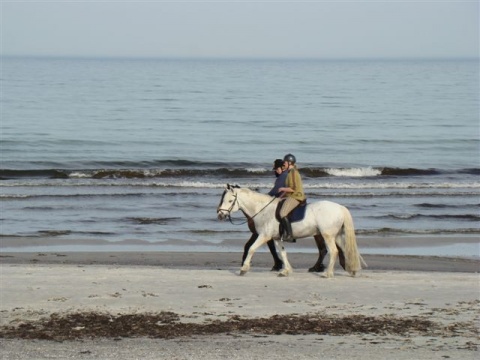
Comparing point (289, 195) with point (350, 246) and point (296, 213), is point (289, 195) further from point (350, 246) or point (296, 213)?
point (350, 246)

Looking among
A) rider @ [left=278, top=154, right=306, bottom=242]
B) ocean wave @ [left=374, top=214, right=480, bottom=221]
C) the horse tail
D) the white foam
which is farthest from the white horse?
the white foam

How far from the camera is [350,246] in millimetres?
16281

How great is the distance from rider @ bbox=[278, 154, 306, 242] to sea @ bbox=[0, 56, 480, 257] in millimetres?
5628

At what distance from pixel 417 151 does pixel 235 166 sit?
11919 millimetres

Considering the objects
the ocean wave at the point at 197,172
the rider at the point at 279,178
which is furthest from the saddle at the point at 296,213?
the ocean wave at the point at 197,172

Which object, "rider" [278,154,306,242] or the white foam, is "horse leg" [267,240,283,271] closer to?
"rider" [278,154,306,242]

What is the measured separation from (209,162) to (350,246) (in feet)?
88.9

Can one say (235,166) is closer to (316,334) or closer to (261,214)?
(261,214)

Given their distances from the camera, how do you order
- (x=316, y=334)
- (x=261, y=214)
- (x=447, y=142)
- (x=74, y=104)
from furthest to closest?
(x=74, y=104) → (x=447, y=142) → (x=261, y=214) → (x=316, y=334)

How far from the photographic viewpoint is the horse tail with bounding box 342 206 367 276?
16266mm

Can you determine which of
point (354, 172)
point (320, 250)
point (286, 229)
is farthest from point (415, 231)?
point (354, 172)

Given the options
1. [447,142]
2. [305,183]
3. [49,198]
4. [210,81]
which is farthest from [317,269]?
[210,81]

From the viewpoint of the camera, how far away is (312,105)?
8025cm

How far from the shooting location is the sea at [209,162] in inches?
969
